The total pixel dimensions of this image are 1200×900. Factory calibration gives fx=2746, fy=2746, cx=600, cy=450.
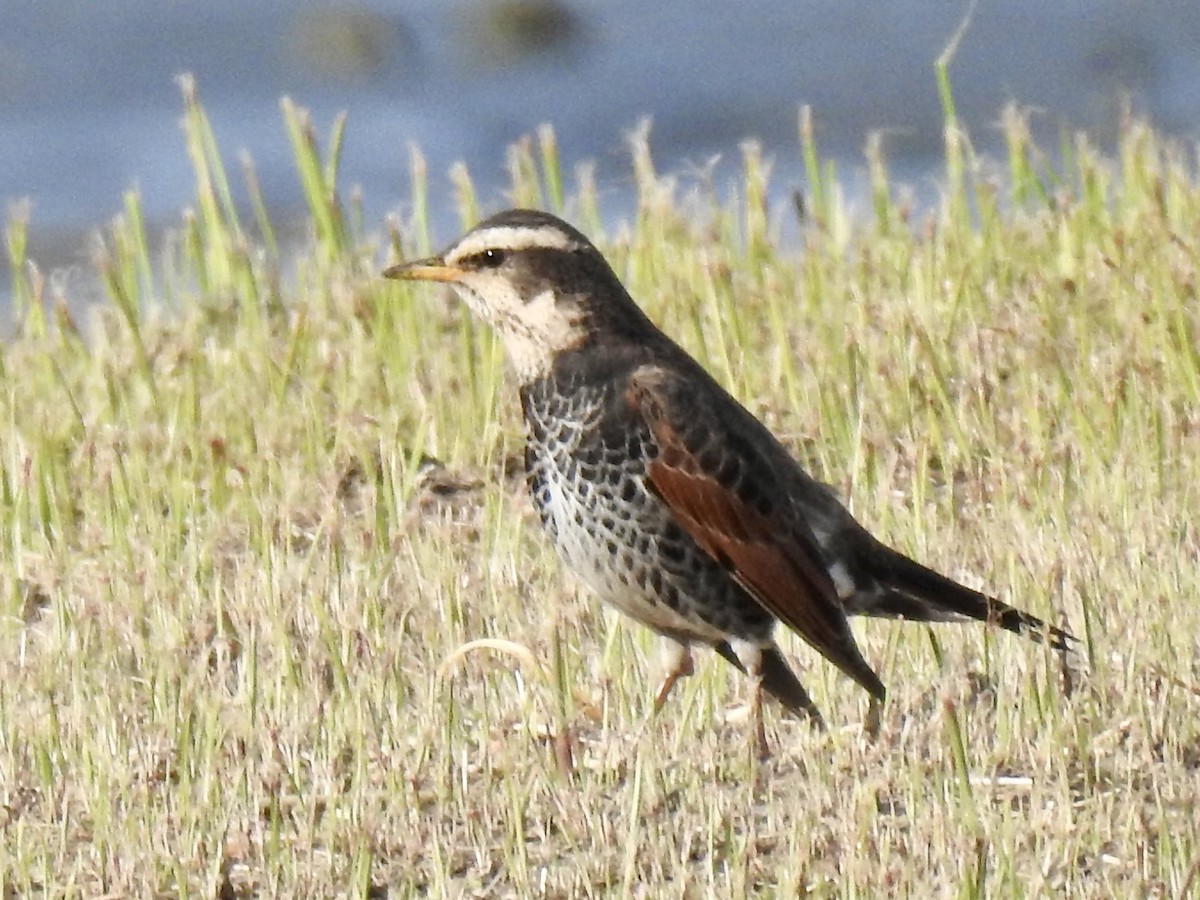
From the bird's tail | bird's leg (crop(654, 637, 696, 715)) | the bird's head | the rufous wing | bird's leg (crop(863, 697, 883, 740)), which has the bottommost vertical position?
bird's leg (crop(863, 697, 883, 740))

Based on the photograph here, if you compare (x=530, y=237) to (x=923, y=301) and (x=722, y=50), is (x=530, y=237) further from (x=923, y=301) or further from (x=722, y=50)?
(x=722, y=50)

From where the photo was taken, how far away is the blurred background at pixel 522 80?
17406mm

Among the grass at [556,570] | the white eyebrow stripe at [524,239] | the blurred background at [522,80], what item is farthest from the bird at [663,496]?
the blurred background at [522,80]

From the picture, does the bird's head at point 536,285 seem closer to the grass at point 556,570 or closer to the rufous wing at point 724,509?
the rufous wing at point 724,509

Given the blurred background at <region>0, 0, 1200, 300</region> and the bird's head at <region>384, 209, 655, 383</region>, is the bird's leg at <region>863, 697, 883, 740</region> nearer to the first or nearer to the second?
the bird's head at <region>384, 209, 655, 383</region>

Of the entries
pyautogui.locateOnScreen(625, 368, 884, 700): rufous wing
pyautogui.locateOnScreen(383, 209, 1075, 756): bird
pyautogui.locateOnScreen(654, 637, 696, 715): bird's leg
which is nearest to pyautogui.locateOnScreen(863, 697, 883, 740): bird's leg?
pyautogui.locateOnScreen(383, 209, 1075, 756): bird

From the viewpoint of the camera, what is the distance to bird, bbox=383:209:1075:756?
7.14 metres

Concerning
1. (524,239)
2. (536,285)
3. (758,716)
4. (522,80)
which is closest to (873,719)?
(758,716)

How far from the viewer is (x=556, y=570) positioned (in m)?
8.30

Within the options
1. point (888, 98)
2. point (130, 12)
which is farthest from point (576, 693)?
point (130, 12)

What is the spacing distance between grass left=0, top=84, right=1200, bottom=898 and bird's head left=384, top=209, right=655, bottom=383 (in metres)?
0.73

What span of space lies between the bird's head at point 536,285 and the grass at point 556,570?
2.41 ft

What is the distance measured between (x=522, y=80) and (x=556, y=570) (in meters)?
11.7

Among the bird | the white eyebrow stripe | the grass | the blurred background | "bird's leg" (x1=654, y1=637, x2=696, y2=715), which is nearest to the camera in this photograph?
the grass
